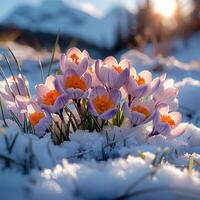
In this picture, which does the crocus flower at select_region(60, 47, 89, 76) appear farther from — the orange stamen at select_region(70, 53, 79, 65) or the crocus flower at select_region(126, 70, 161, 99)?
the crocus flower at select_region(126, 70, 161, 99)

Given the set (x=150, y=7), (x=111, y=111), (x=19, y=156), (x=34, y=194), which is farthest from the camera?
(x=150, y=7)

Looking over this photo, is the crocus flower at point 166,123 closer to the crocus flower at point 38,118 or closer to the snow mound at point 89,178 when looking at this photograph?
the snow mound at point 89,178

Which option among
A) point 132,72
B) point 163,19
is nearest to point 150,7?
point 163,19

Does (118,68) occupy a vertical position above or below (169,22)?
below

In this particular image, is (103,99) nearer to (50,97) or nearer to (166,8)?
(50,97)

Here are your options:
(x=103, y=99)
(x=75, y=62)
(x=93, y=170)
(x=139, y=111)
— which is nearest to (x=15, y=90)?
(x=75, y=62)

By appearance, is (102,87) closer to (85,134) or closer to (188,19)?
(85,134)

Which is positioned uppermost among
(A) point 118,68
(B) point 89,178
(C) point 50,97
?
(A) point 118,68
